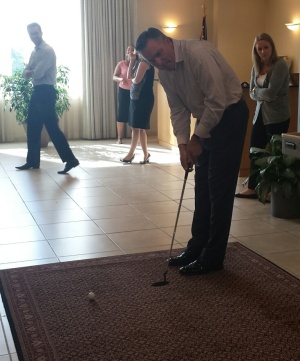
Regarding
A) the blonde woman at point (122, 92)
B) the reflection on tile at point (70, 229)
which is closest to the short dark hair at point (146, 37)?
the reflection on tile at point (70, 229)

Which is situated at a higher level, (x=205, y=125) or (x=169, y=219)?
(x=205, y=125)

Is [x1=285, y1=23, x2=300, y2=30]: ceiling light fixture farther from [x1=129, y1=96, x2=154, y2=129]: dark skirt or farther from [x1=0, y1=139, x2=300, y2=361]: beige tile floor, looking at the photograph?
[x1=0, y1=139, x2=300, y2=361]: beige tile floor

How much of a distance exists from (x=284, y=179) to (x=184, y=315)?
1.98m

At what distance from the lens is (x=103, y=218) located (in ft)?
15.5

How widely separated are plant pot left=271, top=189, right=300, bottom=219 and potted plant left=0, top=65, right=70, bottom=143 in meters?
4.67

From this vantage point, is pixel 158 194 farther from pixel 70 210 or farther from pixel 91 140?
pixel 91 140

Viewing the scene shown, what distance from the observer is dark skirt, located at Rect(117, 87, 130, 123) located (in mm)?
8889

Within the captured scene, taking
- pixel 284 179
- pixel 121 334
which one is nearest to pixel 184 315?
pixel 121 334

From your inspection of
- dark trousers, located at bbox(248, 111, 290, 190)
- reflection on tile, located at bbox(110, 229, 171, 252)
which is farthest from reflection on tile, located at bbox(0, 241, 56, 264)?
dark trousers, located at bbox(248, 111, 290, 190)

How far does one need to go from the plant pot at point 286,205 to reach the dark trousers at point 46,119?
2.69 metres

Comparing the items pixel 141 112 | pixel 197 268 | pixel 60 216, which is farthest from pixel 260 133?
pixel 197 268

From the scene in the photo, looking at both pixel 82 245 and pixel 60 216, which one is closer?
pixel 82 245

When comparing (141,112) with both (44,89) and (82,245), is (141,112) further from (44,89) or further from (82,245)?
(82,245)

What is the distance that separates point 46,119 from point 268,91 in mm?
2577
